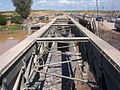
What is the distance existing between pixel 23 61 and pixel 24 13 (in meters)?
69.1

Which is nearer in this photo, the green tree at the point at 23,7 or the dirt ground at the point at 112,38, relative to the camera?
the dirt ground at the point at 112,38

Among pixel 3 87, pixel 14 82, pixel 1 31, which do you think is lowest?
pixel 1 31

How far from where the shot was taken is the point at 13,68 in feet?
15.4

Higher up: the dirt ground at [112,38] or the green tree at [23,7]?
the green tree at [23,7]

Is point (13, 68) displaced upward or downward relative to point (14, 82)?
upward

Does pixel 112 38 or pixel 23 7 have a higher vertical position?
pixel 23 7

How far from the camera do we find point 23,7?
73.0m

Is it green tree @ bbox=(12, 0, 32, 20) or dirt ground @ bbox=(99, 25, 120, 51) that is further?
green tree @ bbox=(12, 0, 32, 20)

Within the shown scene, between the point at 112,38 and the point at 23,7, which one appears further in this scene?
the point at 23,7

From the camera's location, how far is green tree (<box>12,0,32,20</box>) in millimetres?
73100

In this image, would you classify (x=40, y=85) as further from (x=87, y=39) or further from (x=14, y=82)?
(x=14, y=82)

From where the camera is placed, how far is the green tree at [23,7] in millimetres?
73100

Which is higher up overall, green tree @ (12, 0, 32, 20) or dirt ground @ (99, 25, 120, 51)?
green tree @ (12, 0, 32, 20)

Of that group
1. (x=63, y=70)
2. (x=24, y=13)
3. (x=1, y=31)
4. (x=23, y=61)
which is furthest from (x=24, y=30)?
(x=23, y=61)
